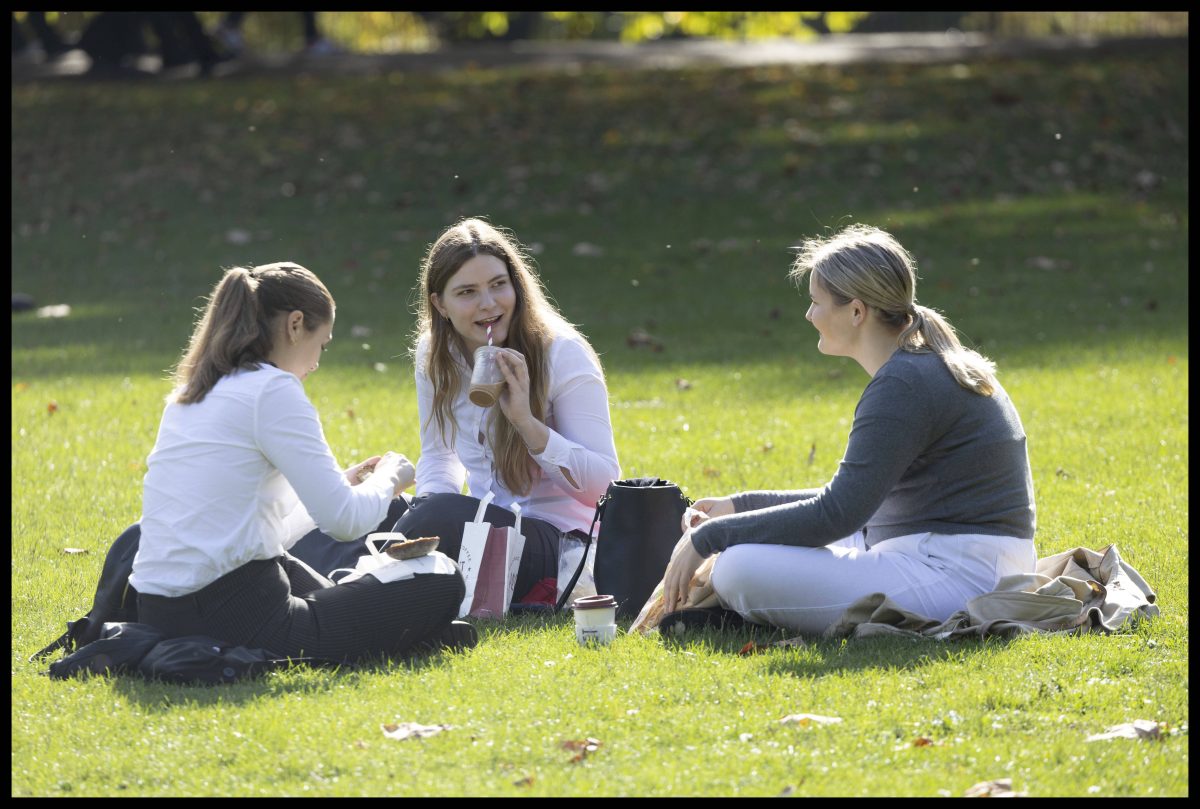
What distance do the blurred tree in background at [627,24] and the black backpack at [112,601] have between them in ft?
58.3

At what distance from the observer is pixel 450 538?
18.3 ft

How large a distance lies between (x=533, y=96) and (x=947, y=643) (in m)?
17.5

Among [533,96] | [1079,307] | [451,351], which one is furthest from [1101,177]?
[451,351]

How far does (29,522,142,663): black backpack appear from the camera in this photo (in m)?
4.96

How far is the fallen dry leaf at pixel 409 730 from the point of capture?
413 centimetres

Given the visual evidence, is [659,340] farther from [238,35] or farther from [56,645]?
[238,35]

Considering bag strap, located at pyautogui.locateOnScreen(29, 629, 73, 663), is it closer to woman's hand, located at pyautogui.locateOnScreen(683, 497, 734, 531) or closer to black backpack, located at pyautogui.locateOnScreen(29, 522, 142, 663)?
black backpack, located at pyautogui.locateOnScreen(29, 522, 142, 663)

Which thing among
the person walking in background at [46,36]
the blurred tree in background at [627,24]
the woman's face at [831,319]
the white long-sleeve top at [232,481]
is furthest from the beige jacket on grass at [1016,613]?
the person walking in background at [46,36]

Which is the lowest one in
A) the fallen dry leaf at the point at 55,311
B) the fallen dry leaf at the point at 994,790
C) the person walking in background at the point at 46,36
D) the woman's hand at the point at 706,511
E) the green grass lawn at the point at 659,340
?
the fallen dry leaf at the point at 55,311

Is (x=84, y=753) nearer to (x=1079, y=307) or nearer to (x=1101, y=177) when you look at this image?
(x=1079, y=307)

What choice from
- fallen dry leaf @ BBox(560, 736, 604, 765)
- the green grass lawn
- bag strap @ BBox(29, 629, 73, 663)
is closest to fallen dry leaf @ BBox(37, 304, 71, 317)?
the green grass lawn

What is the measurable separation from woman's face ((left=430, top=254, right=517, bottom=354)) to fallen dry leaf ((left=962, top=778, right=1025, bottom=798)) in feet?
8.79

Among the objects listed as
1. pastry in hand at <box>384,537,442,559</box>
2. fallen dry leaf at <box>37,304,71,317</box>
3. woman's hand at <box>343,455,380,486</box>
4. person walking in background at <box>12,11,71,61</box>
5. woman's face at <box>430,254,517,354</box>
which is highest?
person walking in background at <box>12,11,71,61</box>

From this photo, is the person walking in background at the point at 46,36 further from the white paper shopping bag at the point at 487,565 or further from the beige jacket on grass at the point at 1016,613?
the beige jacket on grass at the point at 1016,613
